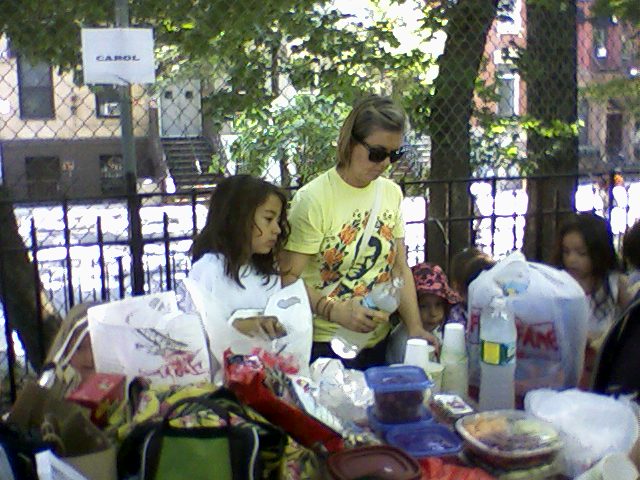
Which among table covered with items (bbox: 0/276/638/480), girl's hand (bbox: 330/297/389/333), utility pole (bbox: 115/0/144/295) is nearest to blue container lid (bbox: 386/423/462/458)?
table covered with items (bbox: 0/276/638/480)

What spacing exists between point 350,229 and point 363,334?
37 cm

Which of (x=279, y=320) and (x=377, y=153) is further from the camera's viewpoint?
(x=377, y=153)

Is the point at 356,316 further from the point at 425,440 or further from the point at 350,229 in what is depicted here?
the point at 425,440

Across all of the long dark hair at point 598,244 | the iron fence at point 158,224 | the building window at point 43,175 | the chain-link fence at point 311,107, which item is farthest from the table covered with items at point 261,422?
the building window at point 43,175

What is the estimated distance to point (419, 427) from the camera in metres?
1.96

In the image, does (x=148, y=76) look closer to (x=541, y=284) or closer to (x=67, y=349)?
(x=67, y=349)

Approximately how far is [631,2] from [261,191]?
3571mm

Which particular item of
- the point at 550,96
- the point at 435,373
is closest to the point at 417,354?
the point at 435,373

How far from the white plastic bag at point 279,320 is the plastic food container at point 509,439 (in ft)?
1.95

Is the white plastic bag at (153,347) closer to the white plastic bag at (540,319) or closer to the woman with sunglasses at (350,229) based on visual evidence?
the woman with sunglasses at (350,229)

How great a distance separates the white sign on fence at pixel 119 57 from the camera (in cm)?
303

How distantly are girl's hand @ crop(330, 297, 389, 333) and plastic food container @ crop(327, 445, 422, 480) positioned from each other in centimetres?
75

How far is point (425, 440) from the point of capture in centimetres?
191

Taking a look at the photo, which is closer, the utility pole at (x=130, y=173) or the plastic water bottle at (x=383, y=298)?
the plastic water bottle at (x=383, y=298)
